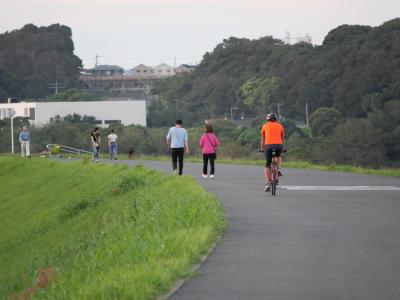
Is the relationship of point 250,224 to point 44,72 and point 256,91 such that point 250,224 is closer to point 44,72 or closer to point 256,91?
point 256,91

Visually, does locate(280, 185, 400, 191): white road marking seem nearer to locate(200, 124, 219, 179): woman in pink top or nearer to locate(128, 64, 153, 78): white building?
locate(200, 124, 219, 179): woman in pink top

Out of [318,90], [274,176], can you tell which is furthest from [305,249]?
[318,90]

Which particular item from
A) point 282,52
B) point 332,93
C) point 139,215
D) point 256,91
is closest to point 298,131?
point 332,93

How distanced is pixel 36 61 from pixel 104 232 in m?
111

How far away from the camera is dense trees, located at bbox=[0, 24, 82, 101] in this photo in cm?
12412

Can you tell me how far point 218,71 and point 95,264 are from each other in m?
98.5

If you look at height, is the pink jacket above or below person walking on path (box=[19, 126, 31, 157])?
above

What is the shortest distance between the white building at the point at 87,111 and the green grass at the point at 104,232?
6239cm

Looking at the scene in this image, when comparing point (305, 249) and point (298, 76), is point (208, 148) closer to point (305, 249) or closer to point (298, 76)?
point (305, 249)

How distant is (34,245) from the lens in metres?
26.7

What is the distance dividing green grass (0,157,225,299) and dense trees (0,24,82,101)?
82.4 meters

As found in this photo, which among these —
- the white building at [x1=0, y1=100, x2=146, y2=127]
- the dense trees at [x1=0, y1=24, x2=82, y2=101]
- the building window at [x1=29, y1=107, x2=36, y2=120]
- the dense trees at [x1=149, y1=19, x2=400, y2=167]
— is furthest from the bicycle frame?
the dense trees at [x1=0, y1=24, x2=82, y2=101]

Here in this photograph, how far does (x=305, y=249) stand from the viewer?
13.9 meters

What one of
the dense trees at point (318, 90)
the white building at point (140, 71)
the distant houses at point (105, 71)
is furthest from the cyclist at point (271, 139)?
the white building at point (140, 71)
